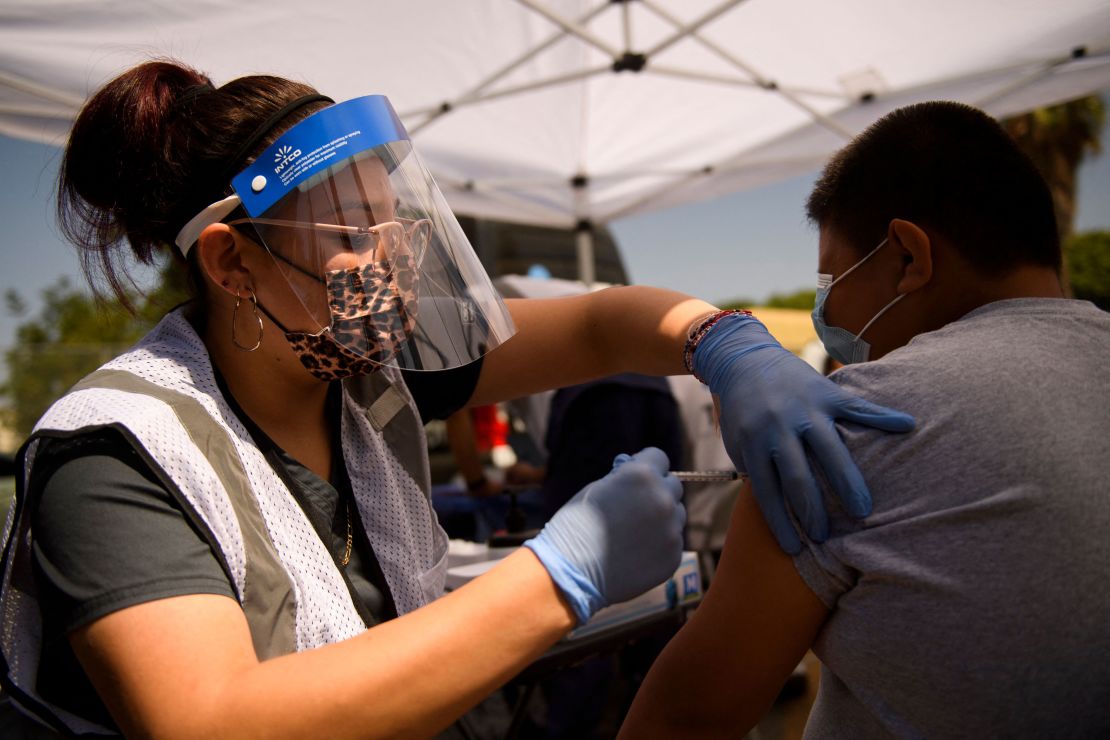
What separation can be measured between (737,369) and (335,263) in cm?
71

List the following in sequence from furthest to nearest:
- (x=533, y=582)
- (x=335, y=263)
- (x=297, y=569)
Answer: (x=335, y=263)
(x=297, y=569)
(x=533, y=582)

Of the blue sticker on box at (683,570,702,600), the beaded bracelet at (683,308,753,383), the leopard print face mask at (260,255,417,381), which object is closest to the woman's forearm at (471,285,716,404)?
the beaded bracelet at (683,308,753,383)

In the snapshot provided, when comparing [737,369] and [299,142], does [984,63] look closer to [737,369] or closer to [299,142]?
[737,369]

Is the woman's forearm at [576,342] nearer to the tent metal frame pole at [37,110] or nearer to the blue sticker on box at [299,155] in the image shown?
the blue sticker on box at [299,155]

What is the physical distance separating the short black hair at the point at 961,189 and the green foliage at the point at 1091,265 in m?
14.9

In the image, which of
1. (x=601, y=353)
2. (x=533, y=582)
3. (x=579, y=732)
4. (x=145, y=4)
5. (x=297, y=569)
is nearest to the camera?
(x=533, y=582)

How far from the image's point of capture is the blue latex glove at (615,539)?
1012 mm

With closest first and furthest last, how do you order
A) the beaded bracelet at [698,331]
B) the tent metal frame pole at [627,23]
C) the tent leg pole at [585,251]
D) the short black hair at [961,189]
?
the short black hair at [961,189], the beaded bracelet at [698,331], the tent metal frame pole at [627,23], the tent leg pole at [585,251]

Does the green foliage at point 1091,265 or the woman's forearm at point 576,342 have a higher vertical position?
the woman's forearm at point 576,342

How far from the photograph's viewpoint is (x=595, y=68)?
327 cm

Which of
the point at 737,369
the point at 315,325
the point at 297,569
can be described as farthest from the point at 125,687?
the point at 737,369

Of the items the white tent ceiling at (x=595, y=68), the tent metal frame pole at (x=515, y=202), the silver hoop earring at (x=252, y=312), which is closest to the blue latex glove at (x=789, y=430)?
the silver hoop earring at (x=252, y=312)

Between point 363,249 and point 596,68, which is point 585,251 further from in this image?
point 363,249

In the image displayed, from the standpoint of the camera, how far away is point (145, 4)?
96.5 inches
